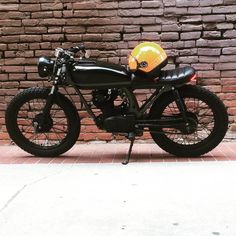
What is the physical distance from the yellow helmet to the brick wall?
3.79 feet

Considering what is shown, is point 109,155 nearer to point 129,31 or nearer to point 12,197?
point 129,31

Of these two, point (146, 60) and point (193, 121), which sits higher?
point (146, 60)

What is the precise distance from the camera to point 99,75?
5.75 meters

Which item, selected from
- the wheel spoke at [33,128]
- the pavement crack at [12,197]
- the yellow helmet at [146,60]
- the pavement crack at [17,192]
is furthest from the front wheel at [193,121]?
the pavement crack at [12,197]

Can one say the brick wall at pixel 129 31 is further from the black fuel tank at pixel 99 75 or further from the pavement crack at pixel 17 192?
the pavement crack at pixel 17 192

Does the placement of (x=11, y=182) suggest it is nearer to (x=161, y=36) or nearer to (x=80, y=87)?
(x=80, y=87)

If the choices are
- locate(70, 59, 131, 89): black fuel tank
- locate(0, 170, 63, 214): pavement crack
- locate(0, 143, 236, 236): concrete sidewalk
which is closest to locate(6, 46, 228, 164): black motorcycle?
locate(70, 59, 131, 89): black fuel tank

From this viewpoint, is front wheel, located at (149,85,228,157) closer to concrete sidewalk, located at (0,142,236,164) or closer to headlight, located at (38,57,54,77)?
concrete sidewalk, located at (0,142,236,164)

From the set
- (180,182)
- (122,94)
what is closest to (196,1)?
(122,94)

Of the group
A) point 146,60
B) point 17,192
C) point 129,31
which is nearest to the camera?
point 17,192

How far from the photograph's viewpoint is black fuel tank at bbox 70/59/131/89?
18.9ft

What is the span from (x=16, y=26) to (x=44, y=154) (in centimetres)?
192

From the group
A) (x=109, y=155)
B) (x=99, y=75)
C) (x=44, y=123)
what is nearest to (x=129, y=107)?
(x=99, y=75)

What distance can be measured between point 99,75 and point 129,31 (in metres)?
1.33
